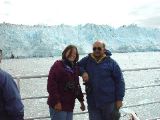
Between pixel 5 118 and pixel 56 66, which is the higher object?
pixel 56 66

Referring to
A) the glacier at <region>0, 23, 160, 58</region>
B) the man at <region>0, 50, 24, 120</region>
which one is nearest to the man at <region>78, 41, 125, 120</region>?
the man at <region>0, 50, 24, 120</region>

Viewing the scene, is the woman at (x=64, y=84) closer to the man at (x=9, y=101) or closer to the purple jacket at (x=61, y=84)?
the purple jacket at (x=61, y=84)

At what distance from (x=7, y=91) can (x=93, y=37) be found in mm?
Result: 149974

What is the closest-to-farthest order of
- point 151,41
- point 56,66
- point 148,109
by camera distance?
1. point 56,66
2. point 148,109
3. point 151,41

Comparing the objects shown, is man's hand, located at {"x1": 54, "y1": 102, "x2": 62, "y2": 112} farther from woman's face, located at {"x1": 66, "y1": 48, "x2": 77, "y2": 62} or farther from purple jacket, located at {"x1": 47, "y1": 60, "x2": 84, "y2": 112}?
woman's face, located at {"x1": 66, "y1": 48, "x2": 77, "y2": 62}

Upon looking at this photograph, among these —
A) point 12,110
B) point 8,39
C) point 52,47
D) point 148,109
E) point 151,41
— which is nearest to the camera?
point 12,110

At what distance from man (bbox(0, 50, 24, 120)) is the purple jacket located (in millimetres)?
1298

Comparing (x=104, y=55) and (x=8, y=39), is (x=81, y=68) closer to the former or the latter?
(x=104, y=55)

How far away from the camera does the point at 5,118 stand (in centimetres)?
332

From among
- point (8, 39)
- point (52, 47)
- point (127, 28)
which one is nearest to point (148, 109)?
point (52, 47)

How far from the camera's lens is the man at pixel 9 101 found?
325 centimetres

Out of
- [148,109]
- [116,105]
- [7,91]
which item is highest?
[7,91]

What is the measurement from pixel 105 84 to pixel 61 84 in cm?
54

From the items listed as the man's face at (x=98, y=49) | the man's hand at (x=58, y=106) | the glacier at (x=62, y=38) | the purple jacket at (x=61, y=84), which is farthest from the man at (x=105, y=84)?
the glacier at (x=62, y=38)
